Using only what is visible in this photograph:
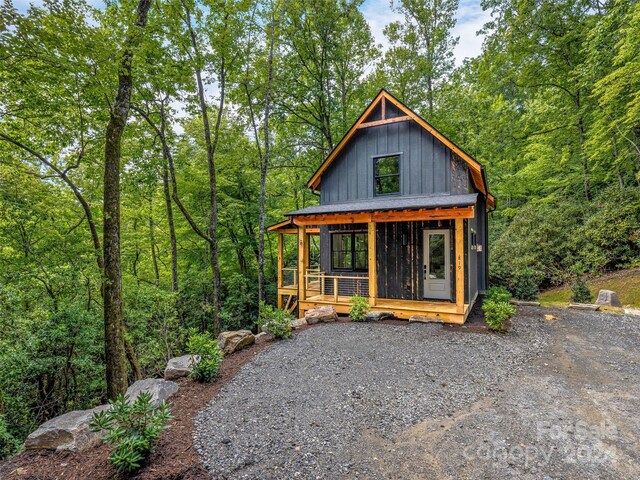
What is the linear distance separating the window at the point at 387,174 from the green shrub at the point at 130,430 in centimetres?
892

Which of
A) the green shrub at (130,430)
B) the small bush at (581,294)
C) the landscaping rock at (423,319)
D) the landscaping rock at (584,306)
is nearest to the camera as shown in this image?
the green shrub at (130,430)

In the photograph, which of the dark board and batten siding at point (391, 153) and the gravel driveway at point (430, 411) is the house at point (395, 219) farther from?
the gravel driveway at point (430, 411)

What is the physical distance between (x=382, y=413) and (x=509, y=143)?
17.2 meters

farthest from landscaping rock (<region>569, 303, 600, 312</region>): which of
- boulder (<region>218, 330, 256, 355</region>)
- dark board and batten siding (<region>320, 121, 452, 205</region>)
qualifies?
boulder (<region>218, 330, 256, 355</region>)

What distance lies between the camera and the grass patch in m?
9.78

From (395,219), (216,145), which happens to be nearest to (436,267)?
(395,219)

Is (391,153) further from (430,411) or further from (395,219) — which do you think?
(430,411)

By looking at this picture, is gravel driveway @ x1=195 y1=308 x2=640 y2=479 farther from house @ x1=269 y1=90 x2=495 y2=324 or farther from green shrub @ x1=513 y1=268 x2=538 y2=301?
green shrub @ x1=513 y1=268 x2=538 y2=301

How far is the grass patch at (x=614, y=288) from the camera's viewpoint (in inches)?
385

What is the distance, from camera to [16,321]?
6.29m

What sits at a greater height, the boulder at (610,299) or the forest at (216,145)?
the forest at (216,145)

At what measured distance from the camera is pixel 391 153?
10195 mm

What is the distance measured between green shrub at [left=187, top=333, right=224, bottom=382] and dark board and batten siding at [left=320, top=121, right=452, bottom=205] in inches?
282

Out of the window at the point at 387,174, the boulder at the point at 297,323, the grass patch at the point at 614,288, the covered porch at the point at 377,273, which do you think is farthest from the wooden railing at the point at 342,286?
the grass patch at the point at 614,288
